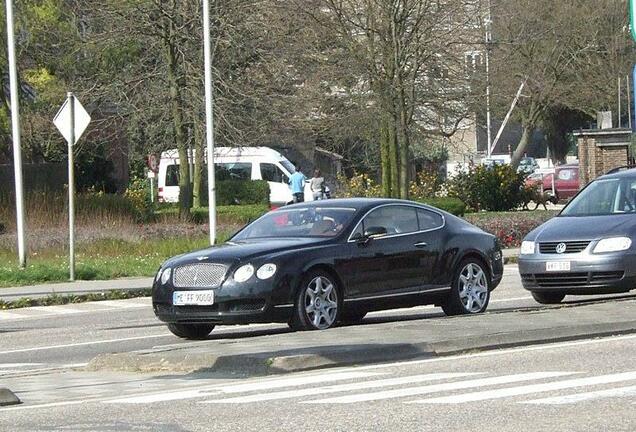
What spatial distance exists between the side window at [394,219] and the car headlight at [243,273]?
1863mm

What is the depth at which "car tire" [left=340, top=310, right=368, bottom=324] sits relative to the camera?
16297 millimetres

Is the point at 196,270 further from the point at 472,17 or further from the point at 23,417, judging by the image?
the point at 472,17

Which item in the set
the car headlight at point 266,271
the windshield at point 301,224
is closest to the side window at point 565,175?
the windshield at point 301,224

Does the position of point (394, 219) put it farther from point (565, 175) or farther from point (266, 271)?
point (565, 175)

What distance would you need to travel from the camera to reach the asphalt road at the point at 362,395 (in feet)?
30.5

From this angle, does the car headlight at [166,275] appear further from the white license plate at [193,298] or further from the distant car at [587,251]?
the distant car at [587,251]

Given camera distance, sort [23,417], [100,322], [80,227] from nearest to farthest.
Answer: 1. [23,417]
2. [100,322]
3. [80,227]

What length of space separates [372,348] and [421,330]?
1337 mm

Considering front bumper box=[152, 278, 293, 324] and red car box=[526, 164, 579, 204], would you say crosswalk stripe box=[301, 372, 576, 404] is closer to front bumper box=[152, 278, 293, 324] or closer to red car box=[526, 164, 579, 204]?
front bumper box=[152, 278, 293, 324]

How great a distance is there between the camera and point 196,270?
15648 millimetres

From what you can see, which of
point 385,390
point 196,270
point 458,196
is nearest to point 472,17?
point 458,196

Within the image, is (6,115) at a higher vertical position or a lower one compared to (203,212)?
higher

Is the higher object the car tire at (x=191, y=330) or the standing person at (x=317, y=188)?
the standing person at (x=317, y=188)

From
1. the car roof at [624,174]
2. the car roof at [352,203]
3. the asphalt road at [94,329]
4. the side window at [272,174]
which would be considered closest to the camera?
the asphalt road at [94,329]
